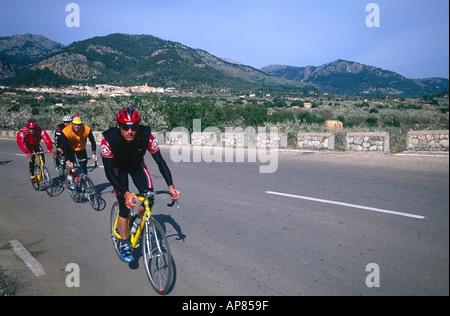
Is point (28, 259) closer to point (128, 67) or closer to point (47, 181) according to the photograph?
point (47, 181)

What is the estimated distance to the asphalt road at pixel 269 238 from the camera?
134 inches

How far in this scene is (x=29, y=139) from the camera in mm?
8250

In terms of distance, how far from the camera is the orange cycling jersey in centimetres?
721

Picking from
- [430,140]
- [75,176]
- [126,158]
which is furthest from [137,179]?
[75,176]

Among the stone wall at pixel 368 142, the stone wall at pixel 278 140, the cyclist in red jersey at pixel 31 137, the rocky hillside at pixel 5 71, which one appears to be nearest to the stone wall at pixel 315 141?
the stone wall at pixel 278 140

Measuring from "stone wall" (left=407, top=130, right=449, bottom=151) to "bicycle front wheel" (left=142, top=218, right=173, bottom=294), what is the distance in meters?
2.67

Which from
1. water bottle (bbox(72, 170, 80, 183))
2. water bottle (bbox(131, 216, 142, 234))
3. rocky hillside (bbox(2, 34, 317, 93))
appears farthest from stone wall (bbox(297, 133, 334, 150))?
rocky hillside (bbox(2, 34, 317, 93))

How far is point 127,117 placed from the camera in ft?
11.6

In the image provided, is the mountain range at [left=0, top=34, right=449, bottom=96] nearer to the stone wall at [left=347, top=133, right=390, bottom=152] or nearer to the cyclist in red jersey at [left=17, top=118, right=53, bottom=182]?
the stone wall at [left=347, top=133, right=390, bottom=152]

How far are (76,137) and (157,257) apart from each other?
4.89 metres

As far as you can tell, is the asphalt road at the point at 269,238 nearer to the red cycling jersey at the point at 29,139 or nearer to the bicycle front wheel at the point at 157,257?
the bicycle front wheel at the point at 157,257
